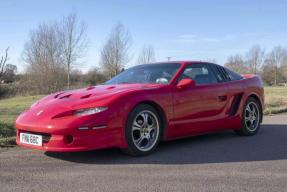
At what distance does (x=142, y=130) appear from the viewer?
17.7ft

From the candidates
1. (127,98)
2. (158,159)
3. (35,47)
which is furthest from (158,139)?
(35,47)

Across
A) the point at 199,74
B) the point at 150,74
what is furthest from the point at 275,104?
the point at 150,74

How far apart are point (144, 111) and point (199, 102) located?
1139 millimetres

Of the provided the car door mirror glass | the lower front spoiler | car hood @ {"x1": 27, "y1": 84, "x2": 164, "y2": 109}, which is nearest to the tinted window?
the car door mirror glass

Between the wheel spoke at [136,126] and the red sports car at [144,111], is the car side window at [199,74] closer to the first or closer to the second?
the red sports car at [144,111]

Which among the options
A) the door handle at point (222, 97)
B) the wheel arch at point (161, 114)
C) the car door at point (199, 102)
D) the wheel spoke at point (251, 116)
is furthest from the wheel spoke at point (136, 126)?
the wheel spoke at point (251, 116)

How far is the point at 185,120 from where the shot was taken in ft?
19.4

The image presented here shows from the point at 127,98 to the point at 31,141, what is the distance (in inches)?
51.5

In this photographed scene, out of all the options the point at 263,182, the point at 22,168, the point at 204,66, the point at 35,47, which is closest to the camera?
the point at 263,182

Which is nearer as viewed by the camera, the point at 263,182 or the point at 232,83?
the point at 263,182

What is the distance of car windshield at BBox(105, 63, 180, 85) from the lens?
609 centimetres

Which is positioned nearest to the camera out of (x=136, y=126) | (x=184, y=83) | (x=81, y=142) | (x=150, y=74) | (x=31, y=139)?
(x=81, y=142)

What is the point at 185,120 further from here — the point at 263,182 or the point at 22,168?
the point at 22,168

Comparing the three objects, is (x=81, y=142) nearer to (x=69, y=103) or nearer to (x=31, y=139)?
(x=69, y=103)
